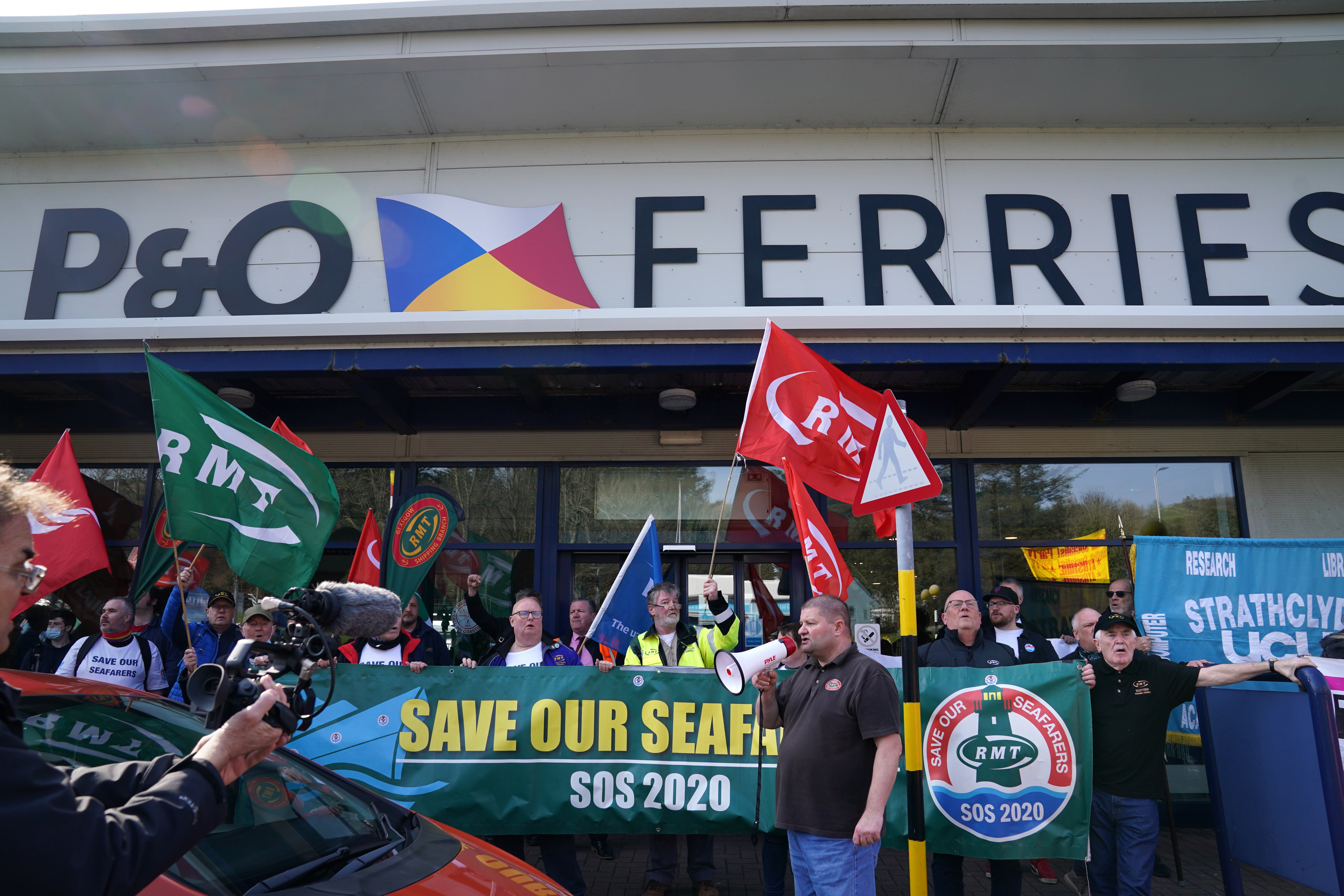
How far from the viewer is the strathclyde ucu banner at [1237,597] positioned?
18.9ft

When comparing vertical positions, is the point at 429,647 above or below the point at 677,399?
below

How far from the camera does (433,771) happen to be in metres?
5.35

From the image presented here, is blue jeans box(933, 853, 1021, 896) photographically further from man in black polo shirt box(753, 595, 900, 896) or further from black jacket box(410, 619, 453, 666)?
black jacket box(410, 619, 453, 666)

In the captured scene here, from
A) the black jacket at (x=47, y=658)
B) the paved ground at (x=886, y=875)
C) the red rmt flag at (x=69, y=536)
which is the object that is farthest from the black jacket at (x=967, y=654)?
the black jacket at (x=47, y=658)

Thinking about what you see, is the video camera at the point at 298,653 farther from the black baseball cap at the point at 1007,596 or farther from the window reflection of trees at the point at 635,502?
the window reflection of trees at the point at 635,502

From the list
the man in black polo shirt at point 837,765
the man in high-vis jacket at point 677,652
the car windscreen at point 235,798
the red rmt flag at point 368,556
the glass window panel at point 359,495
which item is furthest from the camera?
the glass window panel at point 359,495

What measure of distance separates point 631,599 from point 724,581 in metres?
2.48

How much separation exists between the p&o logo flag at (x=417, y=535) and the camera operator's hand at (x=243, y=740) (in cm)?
488

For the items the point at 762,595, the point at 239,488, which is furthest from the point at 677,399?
the point at 239,488

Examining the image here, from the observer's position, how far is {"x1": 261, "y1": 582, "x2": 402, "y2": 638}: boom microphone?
206cm

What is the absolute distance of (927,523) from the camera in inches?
338

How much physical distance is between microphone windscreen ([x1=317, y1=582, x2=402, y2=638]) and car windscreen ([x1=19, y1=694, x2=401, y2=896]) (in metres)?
0.68

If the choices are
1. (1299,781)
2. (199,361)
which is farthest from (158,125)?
(1299,781)

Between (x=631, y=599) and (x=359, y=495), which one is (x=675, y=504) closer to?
(x=631, y=599)
